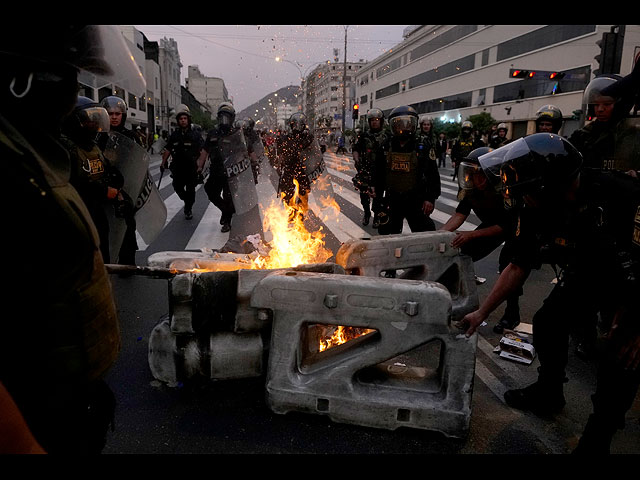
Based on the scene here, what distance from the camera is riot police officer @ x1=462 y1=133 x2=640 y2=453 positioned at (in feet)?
7.25

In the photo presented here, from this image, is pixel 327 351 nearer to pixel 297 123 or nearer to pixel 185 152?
pixel 297 123

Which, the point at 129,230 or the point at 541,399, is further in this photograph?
the point at 129,230

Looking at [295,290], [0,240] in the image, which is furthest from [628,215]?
[0,240]

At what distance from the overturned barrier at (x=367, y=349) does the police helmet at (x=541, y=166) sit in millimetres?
820

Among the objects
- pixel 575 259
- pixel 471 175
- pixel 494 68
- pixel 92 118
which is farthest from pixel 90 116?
pixel 494 68

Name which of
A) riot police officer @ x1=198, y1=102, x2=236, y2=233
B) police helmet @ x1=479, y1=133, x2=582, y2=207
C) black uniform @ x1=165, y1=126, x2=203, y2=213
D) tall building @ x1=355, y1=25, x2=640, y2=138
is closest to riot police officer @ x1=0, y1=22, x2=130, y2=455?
police helmet @ x1=479, y1=133, x2=582, y2=207

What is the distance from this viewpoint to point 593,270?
99.7 inches

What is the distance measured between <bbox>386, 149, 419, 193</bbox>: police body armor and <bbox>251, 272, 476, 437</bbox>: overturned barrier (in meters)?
3.06

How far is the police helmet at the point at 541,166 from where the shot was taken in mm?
2461

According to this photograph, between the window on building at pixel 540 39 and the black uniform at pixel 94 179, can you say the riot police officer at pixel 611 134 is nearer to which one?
the black uniform at pixel 94 179

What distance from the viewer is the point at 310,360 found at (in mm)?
2957

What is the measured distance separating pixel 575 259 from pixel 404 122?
331cm

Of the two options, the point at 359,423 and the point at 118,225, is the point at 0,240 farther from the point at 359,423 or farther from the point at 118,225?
the point at 118,225

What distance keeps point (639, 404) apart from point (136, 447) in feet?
11.3
